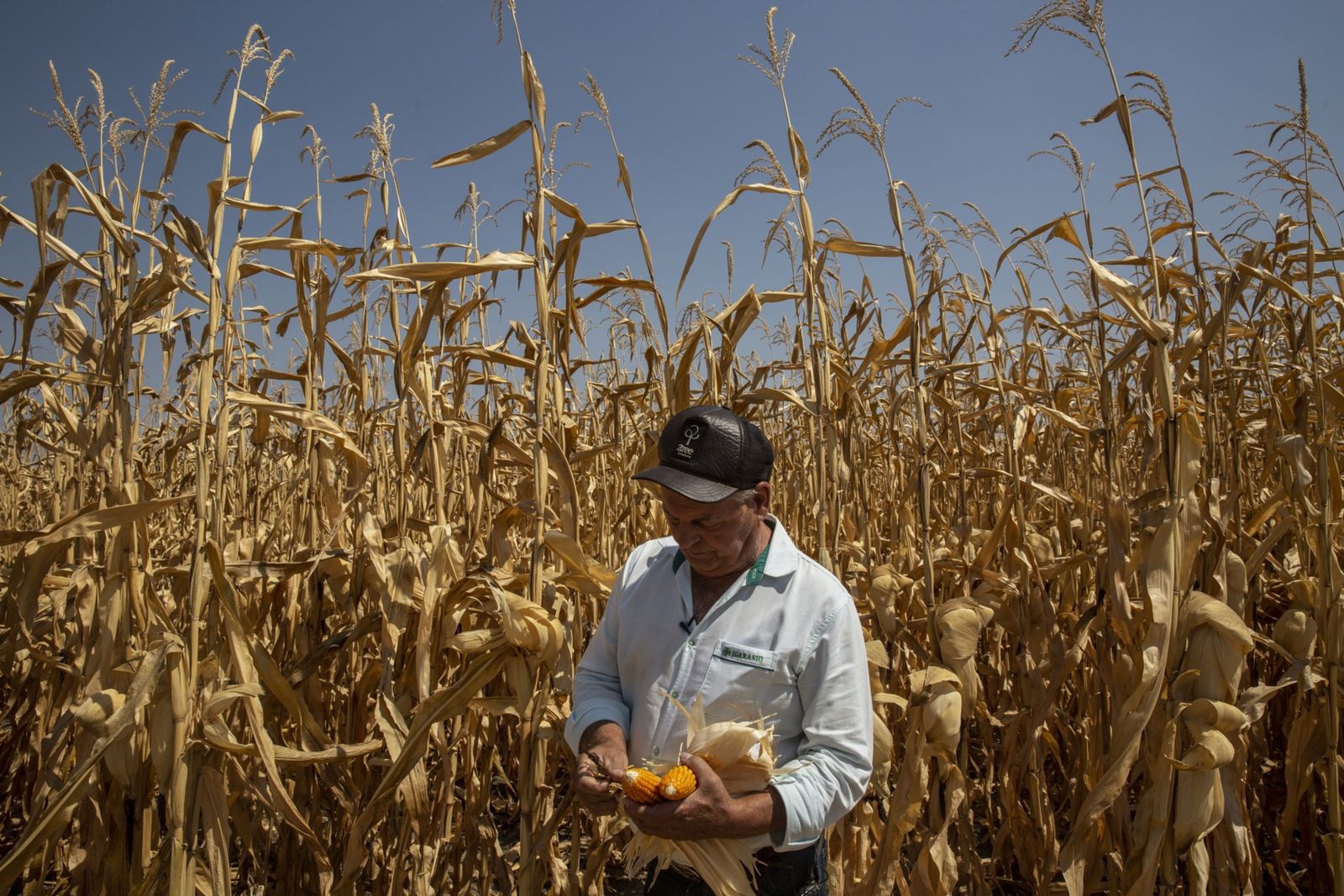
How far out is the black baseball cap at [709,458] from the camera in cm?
168

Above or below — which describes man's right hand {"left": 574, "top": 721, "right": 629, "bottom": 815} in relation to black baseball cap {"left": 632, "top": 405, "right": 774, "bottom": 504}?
Answer: below

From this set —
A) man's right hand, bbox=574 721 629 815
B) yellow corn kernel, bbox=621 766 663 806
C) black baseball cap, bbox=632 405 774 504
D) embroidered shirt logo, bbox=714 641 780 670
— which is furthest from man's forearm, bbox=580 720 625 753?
black baseball cap, bbox=632 405 774 504

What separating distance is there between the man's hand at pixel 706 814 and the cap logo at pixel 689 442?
24.5 inches

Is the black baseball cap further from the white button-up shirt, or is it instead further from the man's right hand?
the man's right hand

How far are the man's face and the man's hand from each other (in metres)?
0.44

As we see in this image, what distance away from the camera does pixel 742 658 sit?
5.49ft

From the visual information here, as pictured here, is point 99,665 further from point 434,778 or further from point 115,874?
point 434,778

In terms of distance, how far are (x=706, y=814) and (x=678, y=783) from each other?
0.08 metres

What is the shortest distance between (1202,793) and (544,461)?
192 centimetres

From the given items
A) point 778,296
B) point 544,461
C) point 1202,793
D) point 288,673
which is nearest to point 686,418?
point 544,461

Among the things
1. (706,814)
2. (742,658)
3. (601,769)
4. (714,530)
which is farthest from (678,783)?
(714,530)

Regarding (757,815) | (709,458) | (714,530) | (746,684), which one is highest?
(709,458)

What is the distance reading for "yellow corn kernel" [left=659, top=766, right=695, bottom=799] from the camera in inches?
56.7

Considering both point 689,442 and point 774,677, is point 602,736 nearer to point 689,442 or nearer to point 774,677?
point 774,677
